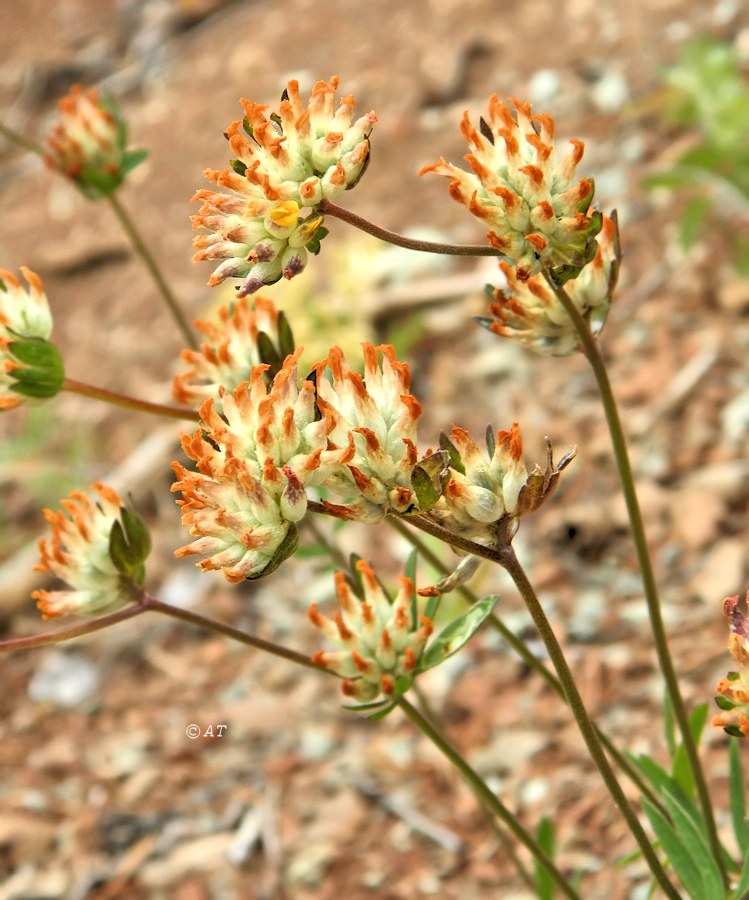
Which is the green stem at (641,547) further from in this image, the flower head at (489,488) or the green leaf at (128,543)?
the green leaf at (128,543)

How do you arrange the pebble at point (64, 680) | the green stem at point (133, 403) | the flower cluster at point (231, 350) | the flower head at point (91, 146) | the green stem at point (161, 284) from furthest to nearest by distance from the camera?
the pebble at point (64, 680) < the flower head at point (91, 146) < the green stem at point (161, 284) < the flower cluster at point (231, 350) < the green stem at point (133, 403)

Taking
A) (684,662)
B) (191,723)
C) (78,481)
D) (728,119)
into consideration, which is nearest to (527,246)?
(684,662)

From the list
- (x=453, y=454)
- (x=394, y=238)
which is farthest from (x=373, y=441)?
(x=394, y=238)

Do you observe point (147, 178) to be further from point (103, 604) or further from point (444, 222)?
point (103, 604)

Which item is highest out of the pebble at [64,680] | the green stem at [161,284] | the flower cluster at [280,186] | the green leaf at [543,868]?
the green stem at [161,284]

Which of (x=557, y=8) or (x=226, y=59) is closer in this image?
(x=557, y=8)

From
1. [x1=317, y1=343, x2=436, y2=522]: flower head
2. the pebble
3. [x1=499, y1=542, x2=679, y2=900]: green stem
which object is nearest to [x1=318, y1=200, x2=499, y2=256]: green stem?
[x1=317, y1=343, x2=436, y2=522]: flower head

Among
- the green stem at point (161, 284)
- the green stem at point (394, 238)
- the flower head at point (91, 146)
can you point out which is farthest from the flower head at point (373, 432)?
the flower head at point (91, 146)
